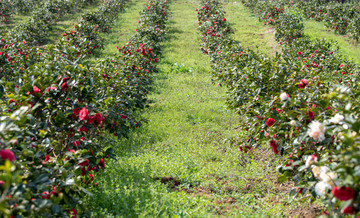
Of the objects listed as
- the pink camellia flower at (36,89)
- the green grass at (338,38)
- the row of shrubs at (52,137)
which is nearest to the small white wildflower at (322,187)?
the row of shrubs at (52,137)

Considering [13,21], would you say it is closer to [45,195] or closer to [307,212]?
[45,195]

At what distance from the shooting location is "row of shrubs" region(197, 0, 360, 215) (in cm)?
172

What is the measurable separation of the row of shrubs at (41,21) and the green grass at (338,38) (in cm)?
999

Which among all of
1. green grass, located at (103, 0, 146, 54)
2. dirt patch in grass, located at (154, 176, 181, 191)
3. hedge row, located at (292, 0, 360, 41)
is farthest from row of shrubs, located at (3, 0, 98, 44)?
hedge row, located at (292, 0, 360, 41)

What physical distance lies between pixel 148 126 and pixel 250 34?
402 inches

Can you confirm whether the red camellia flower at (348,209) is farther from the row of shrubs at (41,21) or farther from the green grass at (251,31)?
the green grass at (251,31)

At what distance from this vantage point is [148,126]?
17.6 ft

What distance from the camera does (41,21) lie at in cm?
1294

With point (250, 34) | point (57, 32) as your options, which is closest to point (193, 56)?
point (250, 34)

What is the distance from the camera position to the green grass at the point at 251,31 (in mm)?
12120

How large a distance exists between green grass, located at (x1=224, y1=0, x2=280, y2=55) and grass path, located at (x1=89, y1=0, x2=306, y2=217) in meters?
5.14

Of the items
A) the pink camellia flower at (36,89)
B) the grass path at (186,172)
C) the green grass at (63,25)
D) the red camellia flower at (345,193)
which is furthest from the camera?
the green grass at (63,25)

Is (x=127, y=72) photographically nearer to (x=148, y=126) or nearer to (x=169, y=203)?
(x=148, y=126)

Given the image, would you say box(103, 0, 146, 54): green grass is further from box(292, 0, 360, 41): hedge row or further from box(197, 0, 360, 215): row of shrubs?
box(292, 0, 360, 41): hedge row
